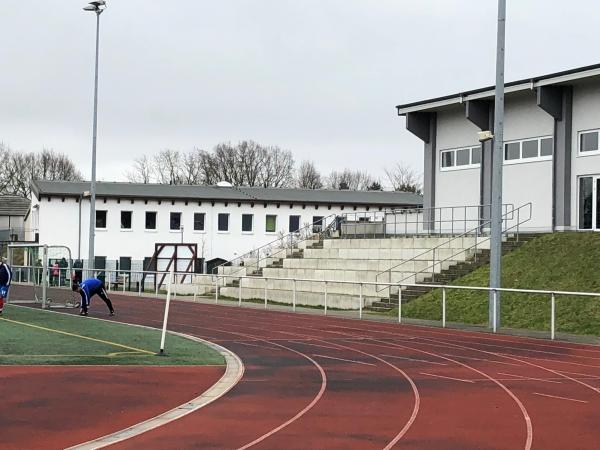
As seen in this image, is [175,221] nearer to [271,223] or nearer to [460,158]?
[271,223]

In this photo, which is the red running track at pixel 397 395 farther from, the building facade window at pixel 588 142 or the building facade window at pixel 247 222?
the building facade window at pixel 247 222

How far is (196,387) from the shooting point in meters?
11.9

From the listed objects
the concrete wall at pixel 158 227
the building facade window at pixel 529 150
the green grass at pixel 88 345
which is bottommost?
the green grass at pixel 88 345

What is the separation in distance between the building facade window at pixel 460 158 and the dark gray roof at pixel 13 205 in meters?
64.3

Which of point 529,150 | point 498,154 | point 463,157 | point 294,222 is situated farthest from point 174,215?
point 498,154

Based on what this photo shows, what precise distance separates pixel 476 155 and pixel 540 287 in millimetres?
12760

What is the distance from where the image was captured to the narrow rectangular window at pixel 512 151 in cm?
3628

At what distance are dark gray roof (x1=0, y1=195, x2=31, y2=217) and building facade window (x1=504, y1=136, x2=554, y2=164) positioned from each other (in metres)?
68.7

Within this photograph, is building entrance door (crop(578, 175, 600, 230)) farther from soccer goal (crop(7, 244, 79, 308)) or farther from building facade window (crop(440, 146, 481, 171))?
soccer goal (crop(7, 244, 79, 308))

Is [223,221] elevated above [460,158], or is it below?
below

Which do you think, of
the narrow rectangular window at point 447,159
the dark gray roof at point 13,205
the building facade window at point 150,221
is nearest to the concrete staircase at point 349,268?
the narrow rectangular window at point 447,159

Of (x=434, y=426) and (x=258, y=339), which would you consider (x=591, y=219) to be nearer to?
(x=258, y=339)

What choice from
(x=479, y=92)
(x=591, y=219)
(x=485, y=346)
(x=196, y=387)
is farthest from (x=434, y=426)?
(x=479, y=92)

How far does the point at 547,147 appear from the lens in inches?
1373
